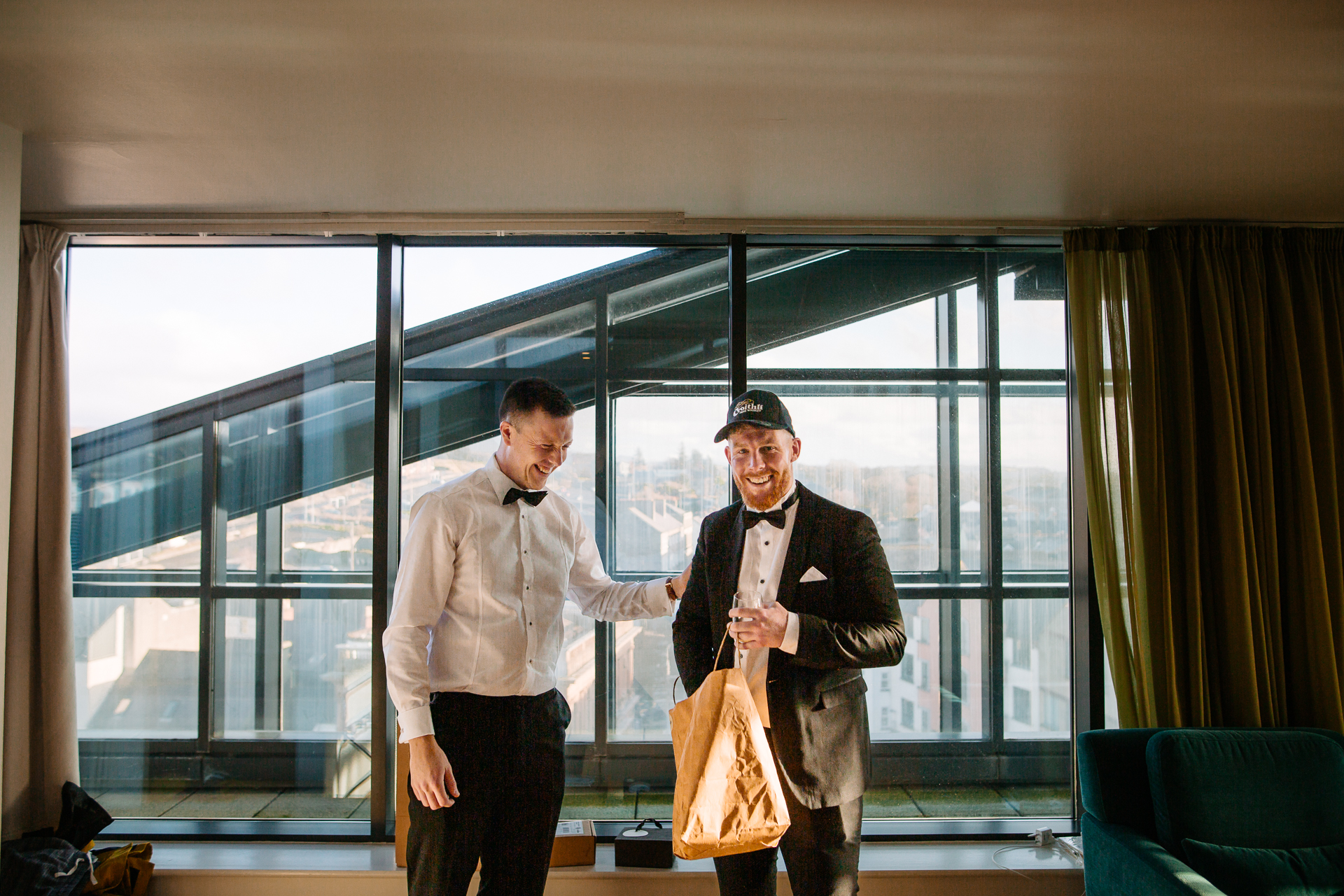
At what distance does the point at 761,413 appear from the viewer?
2.08 meters

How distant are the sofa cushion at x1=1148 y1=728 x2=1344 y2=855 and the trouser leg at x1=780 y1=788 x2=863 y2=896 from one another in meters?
1.11

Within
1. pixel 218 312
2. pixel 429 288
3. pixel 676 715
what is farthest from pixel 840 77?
pixel 218 312

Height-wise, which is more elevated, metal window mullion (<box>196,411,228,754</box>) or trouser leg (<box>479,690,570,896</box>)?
metal window mullion (<box>196,411,228,754</box>)

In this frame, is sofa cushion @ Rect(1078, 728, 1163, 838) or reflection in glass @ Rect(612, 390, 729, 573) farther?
reflection in glass @ Rect(612, 390, 729, 573)

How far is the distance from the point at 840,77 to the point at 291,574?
2.68 metres

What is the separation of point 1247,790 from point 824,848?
1420 millimetres

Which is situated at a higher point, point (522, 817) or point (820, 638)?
point (820, 638)

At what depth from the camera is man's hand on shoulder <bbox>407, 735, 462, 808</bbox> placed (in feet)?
6.48

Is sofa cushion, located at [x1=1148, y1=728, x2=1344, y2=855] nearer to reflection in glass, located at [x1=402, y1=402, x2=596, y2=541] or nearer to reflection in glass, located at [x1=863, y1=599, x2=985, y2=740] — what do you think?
reflection in glass, located at [x1=863, y1=599, x2=985, y2=740]

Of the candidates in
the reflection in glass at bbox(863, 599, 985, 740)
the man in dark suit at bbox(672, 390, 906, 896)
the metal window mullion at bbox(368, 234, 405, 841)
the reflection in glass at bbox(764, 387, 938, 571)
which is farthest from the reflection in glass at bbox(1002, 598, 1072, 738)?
the metal window mullion at bbox(368, 234, 405, 841)

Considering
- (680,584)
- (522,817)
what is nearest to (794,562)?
(680,584)

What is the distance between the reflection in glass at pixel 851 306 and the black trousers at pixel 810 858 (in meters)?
1.66

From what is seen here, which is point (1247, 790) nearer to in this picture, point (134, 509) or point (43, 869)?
point (43, 869)

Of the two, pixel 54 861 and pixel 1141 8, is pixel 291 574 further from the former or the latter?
pixel 1141 8
